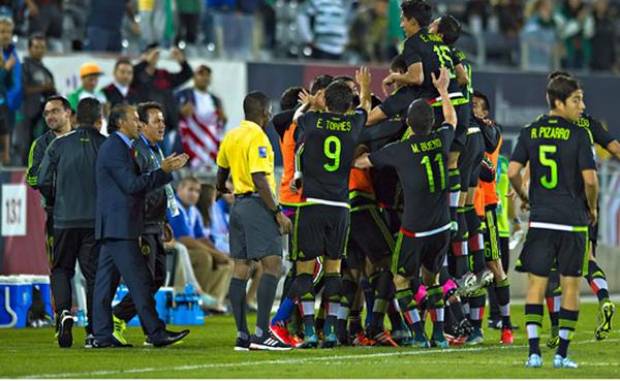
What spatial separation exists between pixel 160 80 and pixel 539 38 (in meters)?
9.72

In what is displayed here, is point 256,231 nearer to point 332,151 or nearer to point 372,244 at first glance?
point 332,151

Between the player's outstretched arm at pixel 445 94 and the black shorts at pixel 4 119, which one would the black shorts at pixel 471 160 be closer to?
the player's outstretched arm at pixel 445 94

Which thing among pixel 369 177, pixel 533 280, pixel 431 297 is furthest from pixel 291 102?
pixel 533 280

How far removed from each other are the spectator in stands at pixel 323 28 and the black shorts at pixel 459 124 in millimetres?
10564

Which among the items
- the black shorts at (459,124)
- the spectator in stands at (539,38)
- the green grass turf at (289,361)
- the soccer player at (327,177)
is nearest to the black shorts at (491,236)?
the green grass turf at (289,361)

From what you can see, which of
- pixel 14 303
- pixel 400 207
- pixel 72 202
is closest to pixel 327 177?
pixel 400 207

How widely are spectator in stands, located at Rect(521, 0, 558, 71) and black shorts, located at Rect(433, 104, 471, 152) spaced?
537 inches

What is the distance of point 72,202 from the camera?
15.5m

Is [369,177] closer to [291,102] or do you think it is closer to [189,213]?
[291,102]

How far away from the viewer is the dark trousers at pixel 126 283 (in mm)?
15000

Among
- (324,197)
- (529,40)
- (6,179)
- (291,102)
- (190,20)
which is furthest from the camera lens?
(529,40)

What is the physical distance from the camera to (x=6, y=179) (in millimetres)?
20266

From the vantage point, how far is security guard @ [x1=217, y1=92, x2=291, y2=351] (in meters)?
14.7

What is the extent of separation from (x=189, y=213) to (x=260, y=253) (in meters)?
6.49
